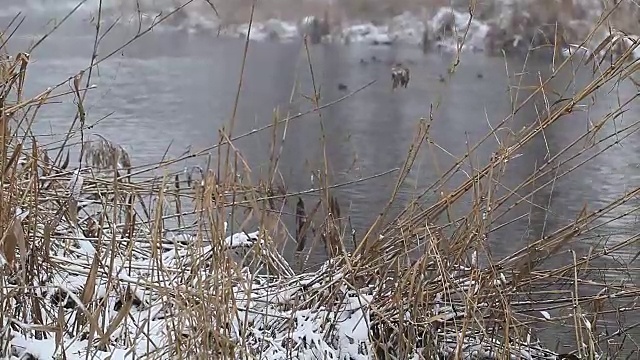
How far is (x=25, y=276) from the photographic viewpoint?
184 centimetres

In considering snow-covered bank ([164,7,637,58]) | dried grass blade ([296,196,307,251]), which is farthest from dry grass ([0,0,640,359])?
snow-covered bank ([164,7,637,58])

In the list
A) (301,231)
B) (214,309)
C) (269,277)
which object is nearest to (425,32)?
(301,231)

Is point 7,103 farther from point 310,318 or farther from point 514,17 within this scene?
point 514,17

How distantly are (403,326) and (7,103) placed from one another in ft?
3.43

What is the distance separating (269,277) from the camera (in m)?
2.24

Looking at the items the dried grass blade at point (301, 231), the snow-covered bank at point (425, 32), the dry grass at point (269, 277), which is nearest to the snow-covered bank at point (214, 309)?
the dry grass at point (269, 277)

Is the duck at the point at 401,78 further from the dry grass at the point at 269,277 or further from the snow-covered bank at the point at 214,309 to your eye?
the snow-covered bank at the point at 214,309

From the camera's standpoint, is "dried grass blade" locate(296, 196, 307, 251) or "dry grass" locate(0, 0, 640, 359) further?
"dried grass blade" locate(296, 196, 307, 251)

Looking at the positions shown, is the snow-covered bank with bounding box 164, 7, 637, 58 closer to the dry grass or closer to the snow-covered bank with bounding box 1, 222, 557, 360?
the dry grass

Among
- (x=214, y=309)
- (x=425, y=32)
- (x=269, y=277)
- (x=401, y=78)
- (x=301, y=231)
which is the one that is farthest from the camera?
(x=425, y=32)

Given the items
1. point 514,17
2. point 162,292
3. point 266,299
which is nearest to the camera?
point 162,292

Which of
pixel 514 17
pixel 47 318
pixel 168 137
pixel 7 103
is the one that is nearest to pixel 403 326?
pixel 47 318

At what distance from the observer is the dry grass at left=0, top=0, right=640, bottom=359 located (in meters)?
1.83

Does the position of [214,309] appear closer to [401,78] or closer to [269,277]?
[269,277]
